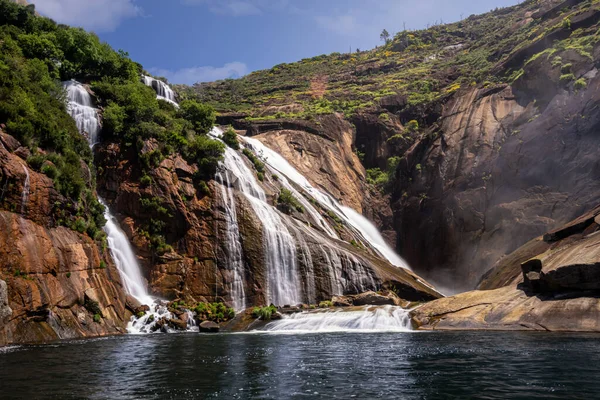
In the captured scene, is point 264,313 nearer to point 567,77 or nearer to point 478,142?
point 478,142

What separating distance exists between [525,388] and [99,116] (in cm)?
3942

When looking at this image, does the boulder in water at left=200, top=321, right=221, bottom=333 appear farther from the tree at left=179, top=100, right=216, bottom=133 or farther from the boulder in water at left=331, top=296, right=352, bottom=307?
the tree at left=179, top=100, right=216, bottom=133

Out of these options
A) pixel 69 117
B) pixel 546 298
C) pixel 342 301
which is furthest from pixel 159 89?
pixel 546 298

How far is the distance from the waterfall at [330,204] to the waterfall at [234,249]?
55.4 feet

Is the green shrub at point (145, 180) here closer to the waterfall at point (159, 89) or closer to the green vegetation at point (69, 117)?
the green vegetation at point (69, 117)

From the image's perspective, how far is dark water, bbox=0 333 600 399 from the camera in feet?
38.2

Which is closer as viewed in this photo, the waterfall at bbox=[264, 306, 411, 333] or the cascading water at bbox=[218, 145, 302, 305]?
the waterfall at bbox=[264, 306, 411, 333]

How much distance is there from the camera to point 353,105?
89688 mm

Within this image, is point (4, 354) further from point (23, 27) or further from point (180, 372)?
point (23, 27)

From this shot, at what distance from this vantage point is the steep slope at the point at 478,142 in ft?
157

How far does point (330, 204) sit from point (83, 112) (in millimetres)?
31790

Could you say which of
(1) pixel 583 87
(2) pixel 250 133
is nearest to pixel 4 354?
(1) pixel 583 87

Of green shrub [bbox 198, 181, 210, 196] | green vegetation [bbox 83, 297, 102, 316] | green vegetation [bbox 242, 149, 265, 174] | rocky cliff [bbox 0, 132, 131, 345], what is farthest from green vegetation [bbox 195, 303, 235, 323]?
green vegetation [bbox 242, 149, 265, 174]

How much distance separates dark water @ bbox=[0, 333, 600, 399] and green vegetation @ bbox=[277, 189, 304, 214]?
2478 cm
